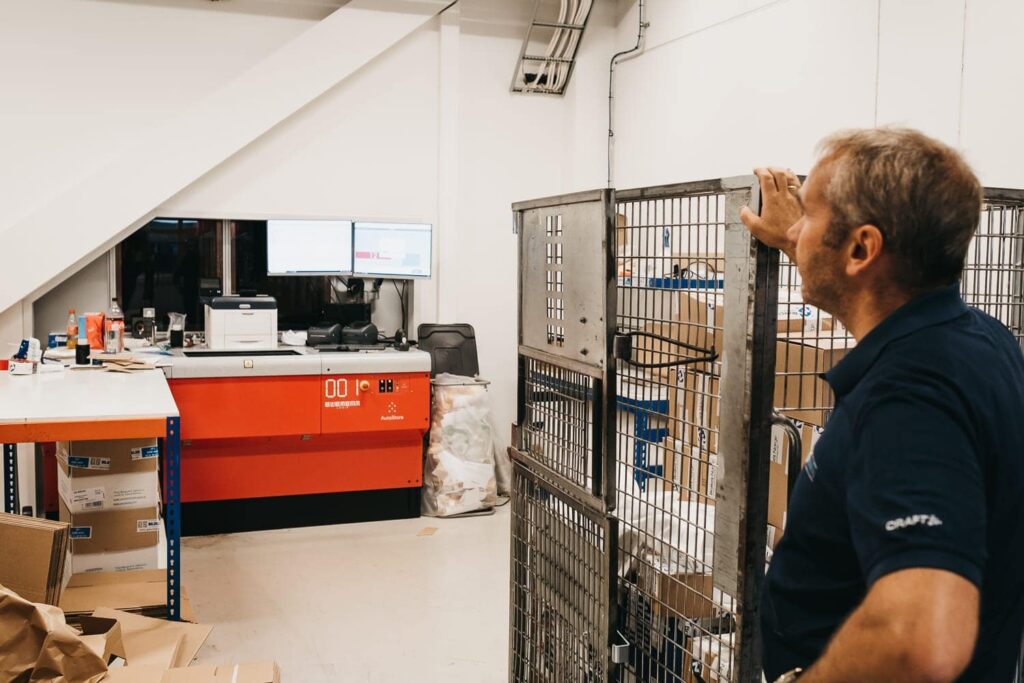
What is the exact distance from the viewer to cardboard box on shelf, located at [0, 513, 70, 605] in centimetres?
277

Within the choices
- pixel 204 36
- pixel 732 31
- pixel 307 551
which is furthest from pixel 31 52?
pixel 732 31

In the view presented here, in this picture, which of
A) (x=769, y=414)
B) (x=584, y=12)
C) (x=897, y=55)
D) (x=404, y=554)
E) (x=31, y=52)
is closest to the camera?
(x=769, y=414)

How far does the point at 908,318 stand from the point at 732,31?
13.3ft

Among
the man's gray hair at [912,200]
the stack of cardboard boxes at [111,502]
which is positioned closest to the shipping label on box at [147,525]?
the stack of cardboard boxes at [111,502]

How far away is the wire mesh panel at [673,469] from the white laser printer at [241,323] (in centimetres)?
320

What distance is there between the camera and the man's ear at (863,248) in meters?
1.05

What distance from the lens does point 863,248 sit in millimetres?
1069

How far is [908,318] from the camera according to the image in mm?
1050

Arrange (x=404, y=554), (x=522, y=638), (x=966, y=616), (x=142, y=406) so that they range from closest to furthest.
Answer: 1. (x=966, y=616)
2. (x=522, y=638)
3. (x=142, y=406)
4. (x=404, y=554)

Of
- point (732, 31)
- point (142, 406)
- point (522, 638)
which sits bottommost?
point (522, 638)

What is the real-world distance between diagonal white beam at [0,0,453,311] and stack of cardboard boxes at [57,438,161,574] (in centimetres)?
170

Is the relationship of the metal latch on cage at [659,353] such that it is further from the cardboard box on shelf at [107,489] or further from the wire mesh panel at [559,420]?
the cardboard box on shelf at [107,489]

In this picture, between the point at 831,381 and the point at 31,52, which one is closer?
the point at 831,381

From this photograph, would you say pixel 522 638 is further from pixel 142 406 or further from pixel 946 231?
pixel 946 231
